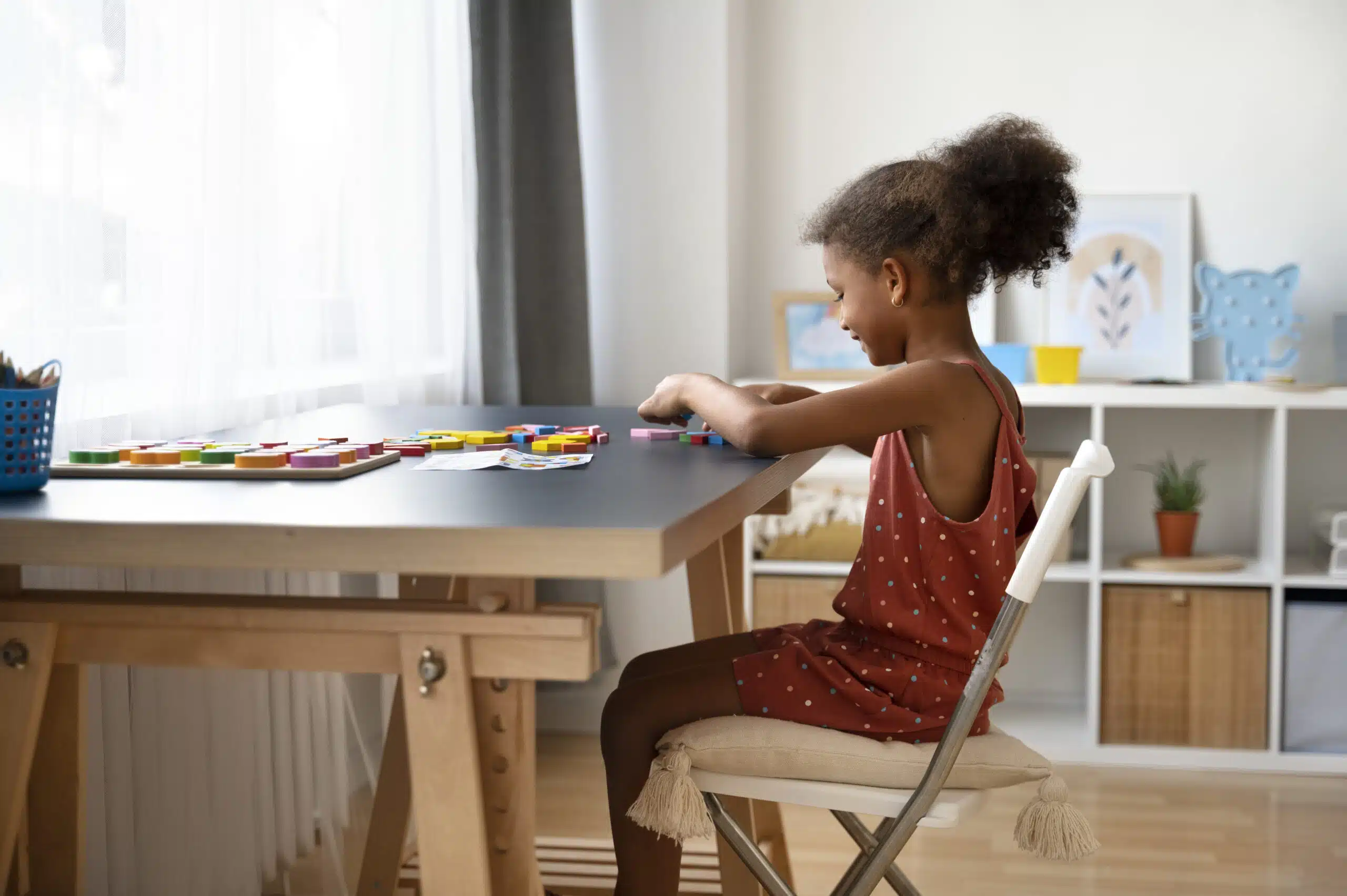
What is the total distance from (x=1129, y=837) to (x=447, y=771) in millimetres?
2044

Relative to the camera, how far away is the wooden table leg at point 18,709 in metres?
1.17

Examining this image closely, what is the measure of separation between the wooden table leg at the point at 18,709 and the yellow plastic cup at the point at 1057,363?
2.58 metres

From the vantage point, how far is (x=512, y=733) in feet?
3.70

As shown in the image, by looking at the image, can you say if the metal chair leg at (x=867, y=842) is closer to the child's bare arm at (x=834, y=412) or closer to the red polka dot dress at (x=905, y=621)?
the red polka dot dress at (x=905, y=621)

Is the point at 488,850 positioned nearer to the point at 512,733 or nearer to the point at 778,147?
the point at 512,733

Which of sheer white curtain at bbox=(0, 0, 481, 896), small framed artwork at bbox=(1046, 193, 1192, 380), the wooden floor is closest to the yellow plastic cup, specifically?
small framed artwork at bbox=(1046, 193, 1192, 380)

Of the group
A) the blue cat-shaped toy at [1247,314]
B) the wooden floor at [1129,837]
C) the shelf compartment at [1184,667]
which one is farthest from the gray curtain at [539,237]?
the blue cat-shaped toy at [1247,314]

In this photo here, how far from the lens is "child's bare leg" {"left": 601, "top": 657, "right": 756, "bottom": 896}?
4.93ft

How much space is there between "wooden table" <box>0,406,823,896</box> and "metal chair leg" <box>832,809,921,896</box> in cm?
44

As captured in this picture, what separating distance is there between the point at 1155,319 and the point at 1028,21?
0.83 metres

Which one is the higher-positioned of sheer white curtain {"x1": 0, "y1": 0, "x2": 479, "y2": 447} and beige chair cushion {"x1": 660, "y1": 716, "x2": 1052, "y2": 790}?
sheer white curtain {"x1": 0, "y1": 0, "x2": 479, "y2": 447}

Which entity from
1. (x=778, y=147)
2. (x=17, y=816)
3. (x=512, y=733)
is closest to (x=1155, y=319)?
(x=778, y=147)

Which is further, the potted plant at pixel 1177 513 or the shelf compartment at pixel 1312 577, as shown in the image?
the potted plant at pixel 1177 513

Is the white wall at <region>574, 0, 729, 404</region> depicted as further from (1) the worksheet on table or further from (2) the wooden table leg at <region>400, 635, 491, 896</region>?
(2) the wooden table leg at <region>400, 635, 491, 896</region>
